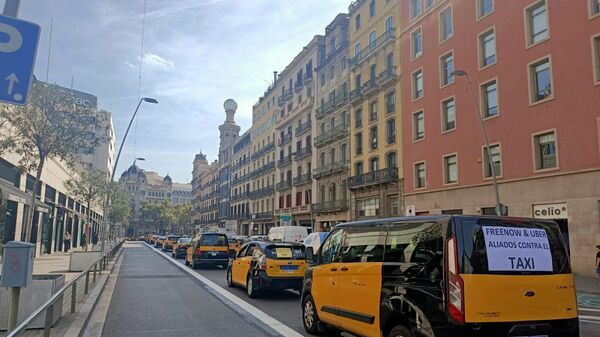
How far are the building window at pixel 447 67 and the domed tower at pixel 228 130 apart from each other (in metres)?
70.9

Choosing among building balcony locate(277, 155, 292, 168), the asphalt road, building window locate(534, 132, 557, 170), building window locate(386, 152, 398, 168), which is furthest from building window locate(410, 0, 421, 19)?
building balcony locate(277, 155, 292, 168)

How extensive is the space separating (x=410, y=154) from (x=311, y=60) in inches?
1004

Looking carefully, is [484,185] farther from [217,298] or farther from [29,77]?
[29,77]

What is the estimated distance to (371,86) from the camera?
1588 inches

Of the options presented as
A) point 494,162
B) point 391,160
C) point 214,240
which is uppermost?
point 391,160

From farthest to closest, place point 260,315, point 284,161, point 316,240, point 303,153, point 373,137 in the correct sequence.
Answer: point 284,161, point 303,153, point 373,137, point 316,240, point 260,315

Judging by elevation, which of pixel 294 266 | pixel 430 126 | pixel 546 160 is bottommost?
pixel 294 266

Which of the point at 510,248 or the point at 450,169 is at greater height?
the point at 450,169

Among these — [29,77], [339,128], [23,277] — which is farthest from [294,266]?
[339,128]

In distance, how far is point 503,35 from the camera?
27281 mm

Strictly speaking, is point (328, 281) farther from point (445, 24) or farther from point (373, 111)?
point (373, 111)

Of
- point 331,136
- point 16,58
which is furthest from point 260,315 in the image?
point 331,136

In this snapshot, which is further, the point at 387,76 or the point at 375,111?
the point at 375,111

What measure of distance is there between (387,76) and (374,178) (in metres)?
8.18
